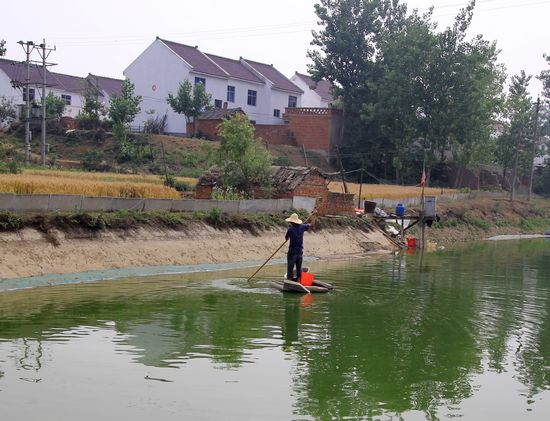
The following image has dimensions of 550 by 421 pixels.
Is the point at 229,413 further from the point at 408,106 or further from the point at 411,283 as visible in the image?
the point at 408,106

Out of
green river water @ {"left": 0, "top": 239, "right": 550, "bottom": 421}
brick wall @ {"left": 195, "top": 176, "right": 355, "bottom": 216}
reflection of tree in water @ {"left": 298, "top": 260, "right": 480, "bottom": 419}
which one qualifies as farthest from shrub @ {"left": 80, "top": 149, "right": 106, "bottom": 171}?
reflection of tree in water @ {"left": 298, "top": 260, "right": 480, "bottom": 419}

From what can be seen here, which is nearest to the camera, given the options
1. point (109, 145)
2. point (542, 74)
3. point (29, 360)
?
point (29, 360)

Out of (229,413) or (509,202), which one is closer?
(229,413)

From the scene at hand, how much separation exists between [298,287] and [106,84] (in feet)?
183

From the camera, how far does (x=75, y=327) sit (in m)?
12.9

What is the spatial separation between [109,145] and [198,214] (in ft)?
79.0

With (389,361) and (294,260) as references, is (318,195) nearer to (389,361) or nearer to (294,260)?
(294,260)

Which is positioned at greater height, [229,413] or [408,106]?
[408,106]

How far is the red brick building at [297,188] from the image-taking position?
30.1 meters

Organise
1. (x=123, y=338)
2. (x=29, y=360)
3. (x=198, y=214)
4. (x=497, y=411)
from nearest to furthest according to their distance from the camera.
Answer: (x=497, y=411) < (x=29, y=360) < (x=123, y=338) < (x=198, y=214)

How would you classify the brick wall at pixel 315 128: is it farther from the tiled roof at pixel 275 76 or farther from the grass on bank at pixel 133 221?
the grass on bank at pixel 133 221

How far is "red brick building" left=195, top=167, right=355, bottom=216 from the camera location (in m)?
30.1

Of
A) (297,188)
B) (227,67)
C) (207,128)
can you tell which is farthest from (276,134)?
(297,188)

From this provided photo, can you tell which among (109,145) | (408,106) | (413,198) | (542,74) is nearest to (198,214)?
(413,198)
